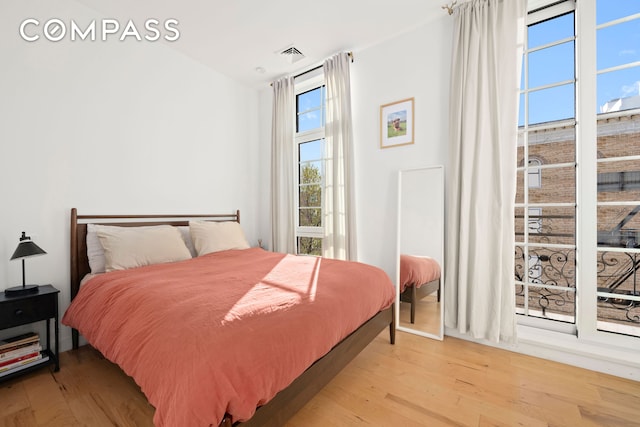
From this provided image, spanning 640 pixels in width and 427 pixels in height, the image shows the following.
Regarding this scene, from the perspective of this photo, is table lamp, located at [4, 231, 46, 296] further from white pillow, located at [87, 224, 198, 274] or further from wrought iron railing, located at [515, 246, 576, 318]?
wrought iron railing, located at [515, 246, 576, 318]

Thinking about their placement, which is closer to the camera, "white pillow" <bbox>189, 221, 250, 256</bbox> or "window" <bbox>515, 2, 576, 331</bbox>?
"window" <bbox>515, 2, 576, 331</bbox>

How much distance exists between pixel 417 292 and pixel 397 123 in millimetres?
1655

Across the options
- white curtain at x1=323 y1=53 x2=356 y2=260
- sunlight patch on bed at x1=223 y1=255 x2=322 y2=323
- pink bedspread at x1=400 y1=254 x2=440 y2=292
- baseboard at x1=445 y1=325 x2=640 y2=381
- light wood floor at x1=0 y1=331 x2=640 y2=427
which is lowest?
light wood floor at x1=0 y1=331 x2=640 y2=427

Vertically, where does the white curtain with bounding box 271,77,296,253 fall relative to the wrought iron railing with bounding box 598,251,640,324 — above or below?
A: above

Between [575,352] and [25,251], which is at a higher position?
[25,251]

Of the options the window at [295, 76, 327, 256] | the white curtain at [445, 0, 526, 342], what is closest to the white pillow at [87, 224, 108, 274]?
the window at [295, 76, 327, 256]

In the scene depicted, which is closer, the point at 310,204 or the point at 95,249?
the point at 95,249

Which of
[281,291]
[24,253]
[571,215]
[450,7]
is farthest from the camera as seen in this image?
[450,7]

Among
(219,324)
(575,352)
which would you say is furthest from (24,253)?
(575,352)

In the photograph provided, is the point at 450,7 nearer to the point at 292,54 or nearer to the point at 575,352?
the point at 292,54

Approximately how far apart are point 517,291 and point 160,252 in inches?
120

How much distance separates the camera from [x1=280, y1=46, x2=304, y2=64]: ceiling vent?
309 centimetres

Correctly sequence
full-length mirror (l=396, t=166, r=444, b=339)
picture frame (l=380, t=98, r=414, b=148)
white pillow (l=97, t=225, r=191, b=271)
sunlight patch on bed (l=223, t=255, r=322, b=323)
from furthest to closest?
picture frame (l=380, t=98, r=414, b=148) → full-length mirror (l=396, t=166, r=444, b=339) → white pillow (l=97, t=225, r=191, b=271) → sunlight patch on bed (l=223, t=255, r=322, b=323)

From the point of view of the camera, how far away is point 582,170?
2045 millimetres
